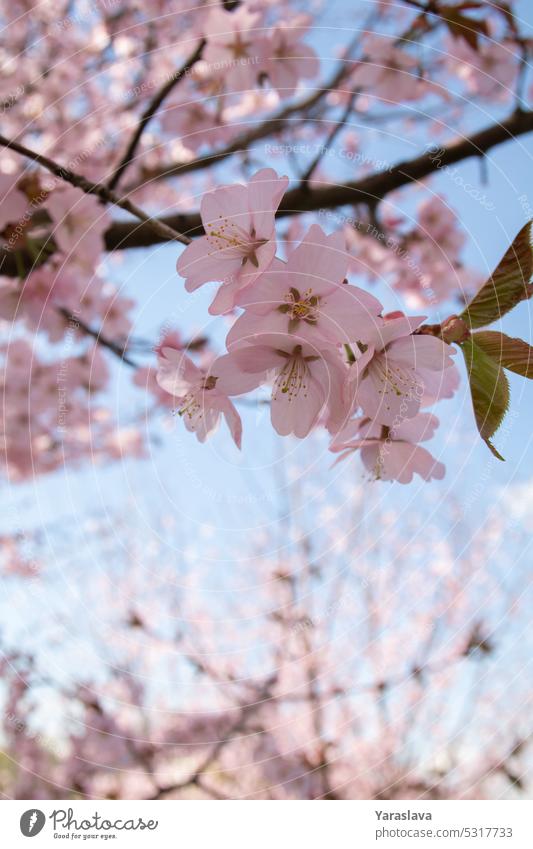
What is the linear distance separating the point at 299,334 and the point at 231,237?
0.13 metres

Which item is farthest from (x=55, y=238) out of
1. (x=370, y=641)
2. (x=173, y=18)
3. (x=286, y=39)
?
(x=370, y=641)

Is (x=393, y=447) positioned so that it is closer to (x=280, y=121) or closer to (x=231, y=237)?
(x=231, y=237)

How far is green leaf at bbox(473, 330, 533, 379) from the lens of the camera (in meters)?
0.63

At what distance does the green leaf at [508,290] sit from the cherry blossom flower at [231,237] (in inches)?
9.0

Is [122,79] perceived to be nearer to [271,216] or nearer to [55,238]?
[55,238]

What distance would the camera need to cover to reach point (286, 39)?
5.14ft

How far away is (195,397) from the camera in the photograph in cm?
72

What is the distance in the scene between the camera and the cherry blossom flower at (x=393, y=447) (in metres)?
0.72

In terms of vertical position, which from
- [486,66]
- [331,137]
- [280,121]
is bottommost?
[331,137]

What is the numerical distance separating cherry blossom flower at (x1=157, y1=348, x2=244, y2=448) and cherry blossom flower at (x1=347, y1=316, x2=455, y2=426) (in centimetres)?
15

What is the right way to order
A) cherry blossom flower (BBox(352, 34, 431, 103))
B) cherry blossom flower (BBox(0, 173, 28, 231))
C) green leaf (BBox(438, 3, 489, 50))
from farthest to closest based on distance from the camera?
cherry blossom flower (BBox(352, 34, 431, 103)) < cherry blossom flower (BBox(0, 173, 28, 231)) < green leaf (BBox(438, 3, 489, 50))
